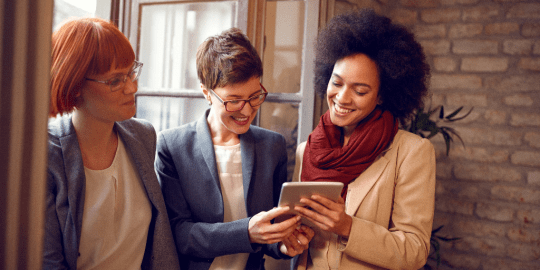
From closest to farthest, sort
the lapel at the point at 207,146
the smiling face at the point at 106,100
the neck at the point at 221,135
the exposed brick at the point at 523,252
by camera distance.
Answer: the smiling face at the point at 106,100
the lapel at the point at 207,146
the neck at the point at 221,135
the exposed brick at the point at 523,252

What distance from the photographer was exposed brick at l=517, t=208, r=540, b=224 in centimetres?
252

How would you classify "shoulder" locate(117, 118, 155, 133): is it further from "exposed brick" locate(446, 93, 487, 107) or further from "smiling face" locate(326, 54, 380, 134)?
"exposed brick" locate(446, 93, 487, 107)

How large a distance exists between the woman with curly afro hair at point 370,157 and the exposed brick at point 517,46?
1.48 metres

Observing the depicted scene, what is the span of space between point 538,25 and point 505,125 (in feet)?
2.16

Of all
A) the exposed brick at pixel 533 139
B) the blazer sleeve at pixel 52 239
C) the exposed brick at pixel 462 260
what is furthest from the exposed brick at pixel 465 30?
the blazer sleeve at pixel 52 239

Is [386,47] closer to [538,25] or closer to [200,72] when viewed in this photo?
[200,72]

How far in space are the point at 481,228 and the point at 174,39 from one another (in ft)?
7.56

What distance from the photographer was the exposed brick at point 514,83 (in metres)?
2.54

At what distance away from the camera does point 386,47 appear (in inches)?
55.9

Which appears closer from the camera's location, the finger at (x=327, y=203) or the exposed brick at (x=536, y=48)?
the finger at (x=327, y=203)

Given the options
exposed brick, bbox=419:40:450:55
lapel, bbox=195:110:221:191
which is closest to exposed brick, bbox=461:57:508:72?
exposed brick, bbox=419:40:450:55

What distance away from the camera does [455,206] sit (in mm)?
2721

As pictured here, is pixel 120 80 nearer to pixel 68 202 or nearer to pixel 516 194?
pixel 68 202

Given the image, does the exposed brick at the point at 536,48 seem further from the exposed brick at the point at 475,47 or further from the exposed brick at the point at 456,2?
the exposed brick at the point at 456,2
